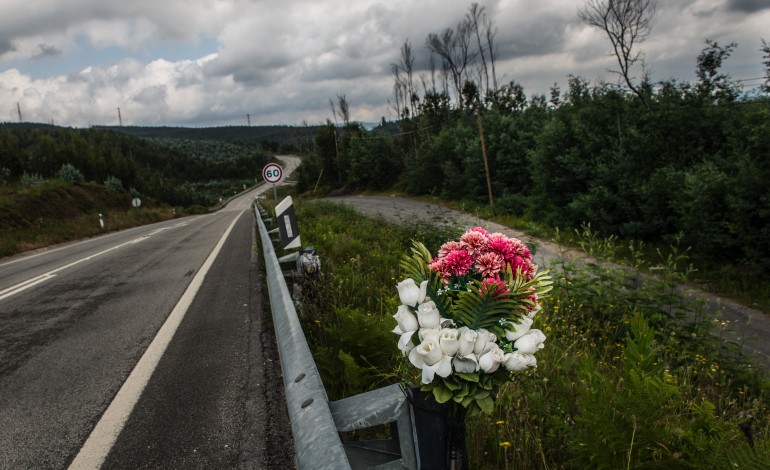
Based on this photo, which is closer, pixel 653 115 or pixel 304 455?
pixel 304 455

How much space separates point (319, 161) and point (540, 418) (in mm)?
66359

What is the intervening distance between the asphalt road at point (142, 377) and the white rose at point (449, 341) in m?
1.48

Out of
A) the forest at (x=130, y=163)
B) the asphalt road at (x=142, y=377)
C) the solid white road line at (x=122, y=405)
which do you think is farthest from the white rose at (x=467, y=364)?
the forest at (x=130, y=163)

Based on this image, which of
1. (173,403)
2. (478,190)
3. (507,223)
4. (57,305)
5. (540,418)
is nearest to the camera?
(540,418)

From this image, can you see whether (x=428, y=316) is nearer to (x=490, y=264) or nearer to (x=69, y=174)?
(x=490, y=264)

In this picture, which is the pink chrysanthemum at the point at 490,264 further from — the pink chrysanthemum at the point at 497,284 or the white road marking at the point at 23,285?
the white road marking at the point at 23,285

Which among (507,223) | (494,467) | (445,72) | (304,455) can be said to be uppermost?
(445,72)

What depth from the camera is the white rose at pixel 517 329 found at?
1565mm

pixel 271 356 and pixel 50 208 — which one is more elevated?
pixel 50 208

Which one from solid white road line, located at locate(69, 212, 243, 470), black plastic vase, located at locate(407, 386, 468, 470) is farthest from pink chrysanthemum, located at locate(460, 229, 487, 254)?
solid white road line, located at locate(69, 212, 243, 470)

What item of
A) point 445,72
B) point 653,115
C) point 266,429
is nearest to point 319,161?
point 445,72

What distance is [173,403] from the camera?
3.35m

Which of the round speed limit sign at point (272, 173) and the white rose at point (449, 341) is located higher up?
the round speed limit sign at point (272, 173)

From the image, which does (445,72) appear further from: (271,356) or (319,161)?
(271,356)
